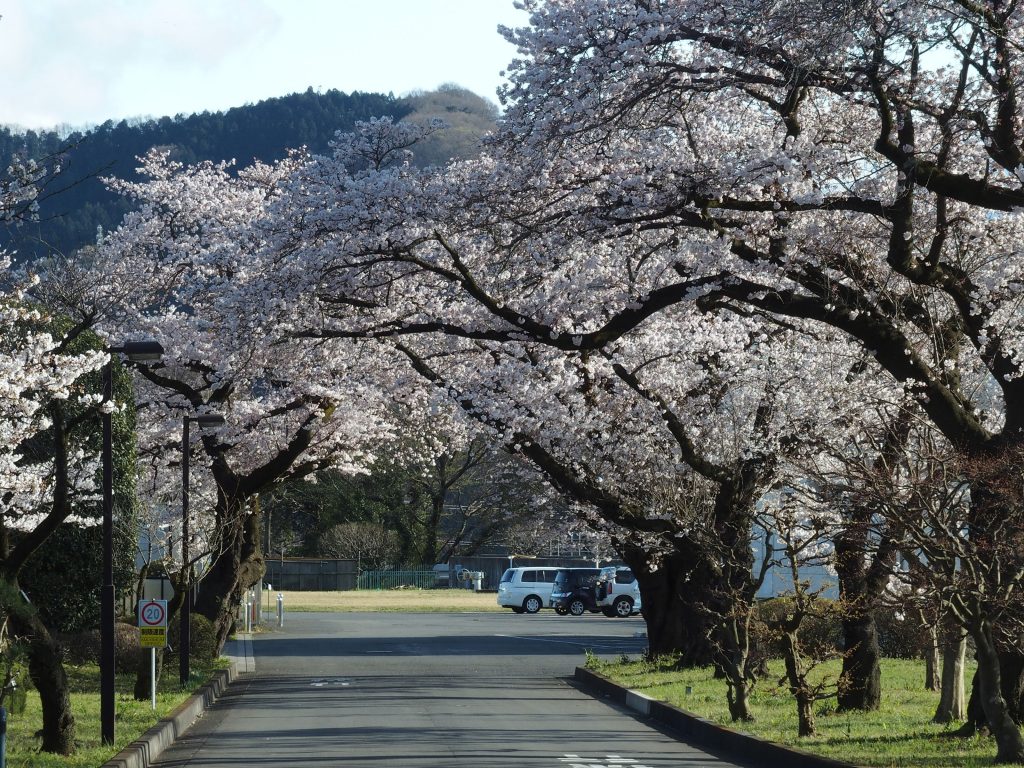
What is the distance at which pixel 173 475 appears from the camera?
33.5m

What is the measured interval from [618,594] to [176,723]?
36281 mm

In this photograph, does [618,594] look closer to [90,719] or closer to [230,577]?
[230,577]

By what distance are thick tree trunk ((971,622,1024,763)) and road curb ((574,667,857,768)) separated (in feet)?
4.05

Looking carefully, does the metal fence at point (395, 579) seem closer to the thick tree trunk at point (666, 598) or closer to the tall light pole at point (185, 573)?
the thick tree trunk at point (666, 598)

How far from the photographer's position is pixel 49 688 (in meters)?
13.1

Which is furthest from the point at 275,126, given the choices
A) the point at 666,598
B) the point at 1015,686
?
the point at 1015,686

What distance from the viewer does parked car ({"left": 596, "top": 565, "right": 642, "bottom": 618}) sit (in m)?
50.7

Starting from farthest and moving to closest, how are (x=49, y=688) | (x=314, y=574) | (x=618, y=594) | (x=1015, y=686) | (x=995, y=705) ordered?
(x=314, y=574) → (x=618, y=594) → (x=49, y=688) → (x=1015, y=686) → (x=995, y=705)

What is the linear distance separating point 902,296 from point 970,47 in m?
3.61

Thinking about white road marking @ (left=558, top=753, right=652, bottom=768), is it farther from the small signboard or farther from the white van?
the white van

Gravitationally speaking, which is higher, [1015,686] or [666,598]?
[666,598]

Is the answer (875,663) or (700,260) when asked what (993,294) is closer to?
(700,260)

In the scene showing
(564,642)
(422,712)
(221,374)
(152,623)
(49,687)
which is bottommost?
(564,642)

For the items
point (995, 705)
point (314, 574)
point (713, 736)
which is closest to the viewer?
point (995, 705)
